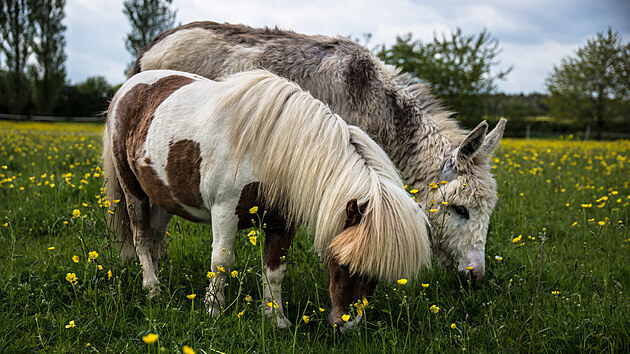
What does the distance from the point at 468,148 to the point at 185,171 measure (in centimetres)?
225

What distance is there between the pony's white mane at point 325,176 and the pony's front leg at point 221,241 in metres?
0.28

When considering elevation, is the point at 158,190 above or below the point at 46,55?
below

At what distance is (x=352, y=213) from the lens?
2172 millimetres

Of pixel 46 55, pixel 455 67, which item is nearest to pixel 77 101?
pixel 46 55

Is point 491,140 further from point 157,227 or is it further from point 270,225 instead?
point 157,227

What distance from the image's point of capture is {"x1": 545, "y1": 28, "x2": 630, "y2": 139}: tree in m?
29.9

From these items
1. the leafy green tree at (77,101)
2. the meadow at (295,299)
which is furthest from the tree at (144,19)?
the meadow at (295,299)

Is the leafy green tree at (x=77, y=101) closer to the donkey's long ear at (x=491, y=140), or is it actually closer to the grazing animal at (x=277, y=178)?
the grazing animal at (x=277, y=178)

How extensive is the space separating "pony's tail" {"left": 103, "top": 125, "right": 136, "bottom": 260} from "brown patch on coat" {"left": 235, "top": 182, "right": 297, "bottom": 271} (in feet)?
4.88

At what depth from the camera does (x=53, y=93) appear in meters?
31.6

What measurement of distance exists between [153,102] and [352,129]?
1547 mm

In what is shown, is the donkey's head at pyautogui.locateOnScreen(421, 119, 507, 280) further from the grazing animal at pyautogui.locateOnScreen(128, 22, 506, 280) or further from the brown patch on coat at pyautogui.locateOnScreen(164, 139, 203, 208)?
the brown patch on coat at pyautogui.locateOnScreen(164, 139, 203, 208)

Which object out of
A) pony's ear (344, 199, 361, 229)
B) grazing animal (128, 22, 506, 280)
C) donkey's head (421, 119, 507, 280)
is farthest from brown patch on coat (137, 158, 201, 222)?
donkey's head (421, 119, 507, 280)

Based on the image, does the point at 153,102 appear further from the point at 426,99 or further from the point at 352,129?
the point at 426,99
